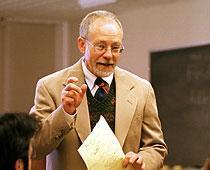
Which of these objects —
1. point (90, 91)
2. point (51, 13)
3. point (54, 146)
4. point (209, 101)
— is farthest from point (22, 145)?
point (51, 13)

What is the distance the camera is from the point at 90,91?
1928 millimetres

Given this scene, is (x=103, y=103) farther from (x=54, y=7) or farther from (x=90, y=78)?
(x=54, y=7)

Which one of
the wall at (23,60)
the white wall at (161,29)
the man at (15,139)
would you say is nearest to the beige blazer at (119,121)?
the man at (15,139)

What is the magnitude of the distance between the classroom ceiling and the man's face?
3.20m

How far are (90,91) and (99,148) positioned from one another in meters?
0.27

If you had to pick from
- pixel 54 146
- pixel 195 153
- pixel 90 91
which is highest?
pixel 90 91

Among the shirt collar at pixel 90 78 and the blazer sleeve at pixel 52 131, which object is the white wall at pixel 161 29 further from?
the blazer sleeve at pixel 52 131

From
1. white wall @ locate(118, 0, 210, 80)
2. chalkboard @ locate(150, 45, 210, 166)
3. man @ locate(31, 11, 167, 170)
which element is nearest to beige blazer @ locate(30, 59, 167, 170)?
man @ locate(31, 11, 167, 170)

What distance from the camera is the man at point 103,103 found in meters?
1.85

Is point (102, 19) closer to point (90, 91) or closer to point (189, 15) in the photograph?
point (90, 91)

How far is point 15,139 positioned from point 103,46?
61 centimetres

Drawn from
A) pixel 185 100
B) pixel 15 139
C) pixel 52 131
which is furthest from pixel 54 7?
pixel 15 139

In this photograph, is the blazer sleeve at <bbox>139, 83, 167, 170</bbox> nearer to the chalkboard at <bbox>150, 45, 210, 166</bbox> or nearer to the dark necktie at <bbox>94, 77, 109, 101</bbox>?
the dark necktie at <bbox>94, 77, 109, 101</bbox>

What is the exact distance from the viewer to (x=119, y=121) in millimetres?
1886
